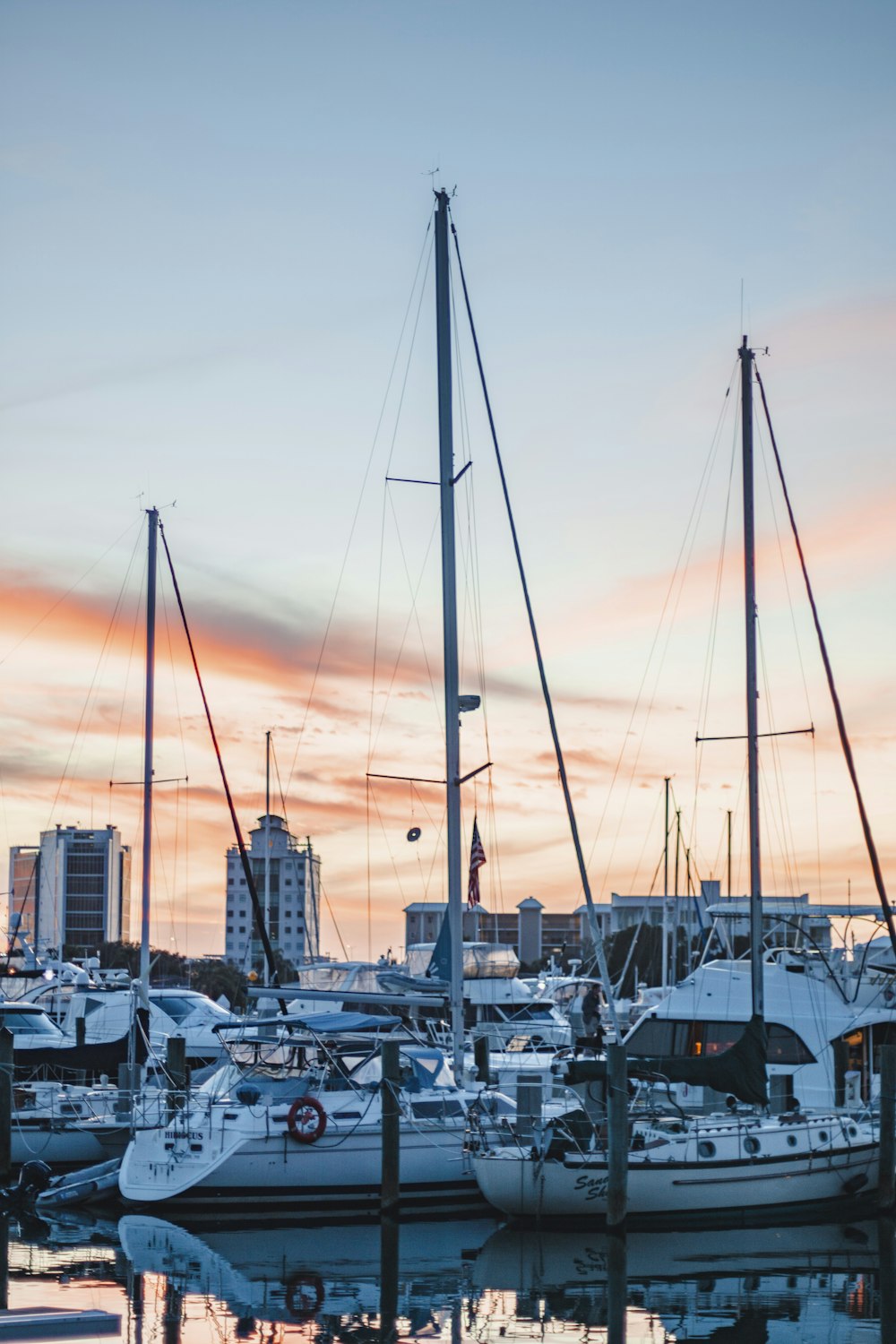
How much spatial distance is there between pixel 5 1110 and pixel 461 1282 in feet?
34.0

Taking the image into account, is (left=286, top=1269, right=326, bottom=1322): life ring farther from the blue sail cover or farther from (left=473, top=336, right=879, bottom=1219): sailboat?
the blue sail cover

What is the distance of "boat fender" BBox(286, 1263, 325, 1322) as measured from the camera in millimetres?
18234

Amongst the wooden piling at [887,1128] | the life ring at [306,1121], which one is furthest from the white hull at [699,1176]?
the life ring at [306,1121]

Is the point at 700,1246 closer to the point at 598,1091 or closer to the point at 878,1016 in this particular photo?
the point at 598,1091

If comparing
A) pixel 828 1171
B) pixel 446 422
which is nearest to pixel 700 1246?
pixel 828 1171

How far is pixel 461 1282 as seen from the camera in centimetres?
1992

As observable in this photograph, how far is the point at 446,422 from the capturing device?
2847 centimetres

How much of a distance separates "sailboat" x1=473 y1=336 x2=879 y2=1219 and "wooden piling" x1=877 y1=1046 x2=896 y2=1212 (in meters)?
0.48

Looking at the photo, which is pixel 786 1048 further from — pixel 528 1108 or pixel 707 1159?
pixel 528 1108

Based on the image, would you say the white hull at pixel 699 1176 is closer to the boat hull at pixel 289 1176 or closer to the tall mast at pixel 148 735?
the boat hull at pixel 289 1176

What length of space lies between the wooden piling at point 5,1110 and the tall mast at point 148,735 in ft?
17.3

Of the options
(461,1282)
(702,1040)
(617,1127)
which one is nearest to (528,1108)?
(617,1127)

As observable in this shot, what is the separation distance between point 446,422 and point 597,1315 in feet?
51.6

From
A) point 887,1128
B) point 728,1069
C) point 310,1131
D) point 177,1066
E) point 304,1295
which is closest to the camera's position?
point 304,1295
